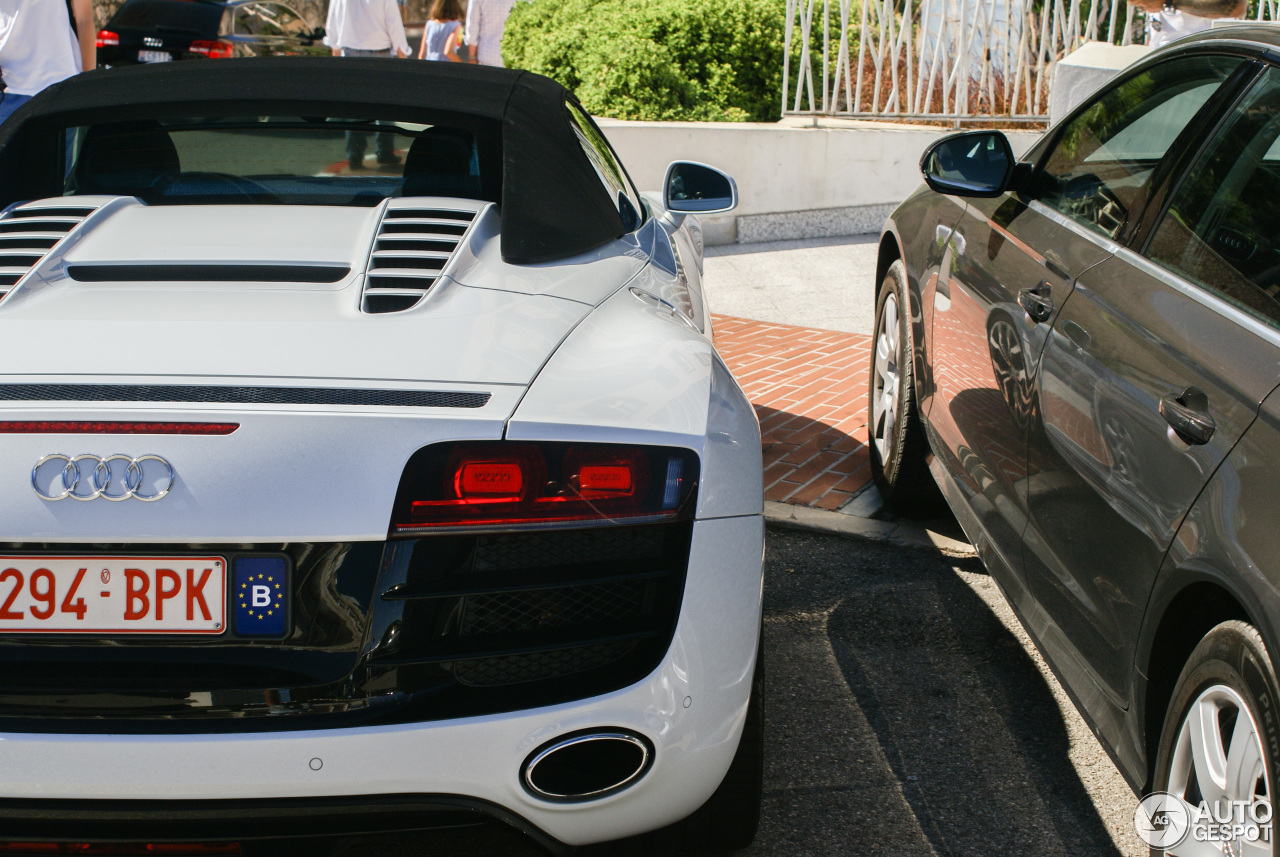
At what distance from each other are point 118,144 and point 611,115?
305 inches

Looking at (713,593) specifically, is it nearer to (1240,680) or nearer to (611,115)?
(1240,680)

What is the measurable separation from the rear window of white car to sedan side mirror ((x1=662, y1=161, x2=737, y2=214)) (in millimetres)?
915

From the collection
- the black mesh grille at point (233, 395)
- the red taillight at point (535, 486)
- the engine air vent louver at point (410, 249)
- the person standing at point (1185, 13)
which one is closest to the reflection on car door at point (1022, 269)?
the red taillight at point (535, 486)

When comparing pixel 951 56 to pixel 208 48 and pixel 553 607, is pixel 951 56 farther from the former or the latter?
pixel 553 607

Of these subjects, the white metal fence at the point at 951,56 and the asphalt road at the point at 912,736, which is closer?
the asphalt road at the point at 912,736

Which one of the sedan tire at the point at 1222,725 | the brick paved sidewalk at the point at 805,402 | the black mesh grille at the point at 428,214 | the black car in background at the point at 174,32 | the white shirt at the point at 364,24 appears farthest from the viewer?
the black car in background at the point at 174,32

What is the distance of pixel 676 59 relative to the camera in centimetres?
1088

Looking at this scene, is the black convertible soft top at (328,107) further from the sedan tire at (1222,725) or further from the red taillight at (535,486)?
the sedan tire at (1222,725)

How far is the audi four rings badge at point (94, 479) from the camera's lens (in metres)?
1.63

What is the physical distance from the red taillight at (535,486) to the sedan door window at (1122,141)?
1356 mm

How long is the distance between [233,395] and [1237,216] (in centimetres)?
172

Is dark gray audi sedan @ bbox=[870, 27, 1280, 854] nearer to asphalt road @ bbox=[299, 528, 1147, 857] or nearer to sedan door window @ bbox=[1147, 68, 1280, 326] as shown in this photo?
sedan door window @ bbox=[1147, 68, 1280, 326]

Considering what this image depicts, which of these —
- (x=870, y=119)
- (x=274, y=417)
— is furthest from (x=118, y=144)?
(x=870, y=119)

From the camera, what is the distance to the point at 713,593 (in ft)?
6.10
